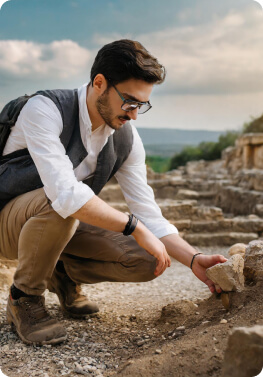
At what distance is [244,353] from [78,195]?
3.65 feet

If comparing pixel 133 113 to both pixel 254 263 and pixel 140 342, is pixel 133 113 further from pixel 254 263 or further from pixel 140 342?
pixel 140 342

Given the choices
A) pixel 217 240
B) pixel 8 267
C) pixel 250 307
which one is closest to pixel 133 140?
pixel 250 307

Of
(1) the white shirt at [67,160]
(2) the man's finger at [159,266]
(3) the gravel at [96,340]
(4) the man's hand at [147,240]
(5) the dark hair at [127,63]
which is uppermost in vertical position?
(5) the dark hair at [127,63]

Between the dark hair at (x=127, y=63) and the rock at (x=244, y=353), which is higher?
the dark hair at (x=127, y=63)

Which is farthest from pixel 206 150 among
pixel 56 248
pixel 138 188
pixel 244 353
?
pixel 244 353

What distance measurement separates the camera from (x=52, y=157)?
2.31 meters

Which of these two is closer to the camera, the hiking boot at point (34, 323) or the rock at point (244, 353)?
the rock at point (244, 353)

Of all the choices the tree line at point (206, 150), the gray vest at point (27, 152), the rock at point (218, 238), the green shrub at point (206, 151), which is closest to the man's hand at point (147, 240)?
the gray vest at point (27, 152)

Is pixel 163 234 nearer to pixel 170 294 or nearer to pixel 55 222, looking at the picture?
pixel 55 222

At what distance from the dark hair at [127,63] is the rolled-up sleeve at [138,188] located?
0.59m

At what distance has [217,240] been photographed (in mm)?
7219

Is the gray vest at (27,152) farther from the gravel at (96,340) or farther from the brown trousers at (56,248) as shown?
Result: the gravel at (96,340)

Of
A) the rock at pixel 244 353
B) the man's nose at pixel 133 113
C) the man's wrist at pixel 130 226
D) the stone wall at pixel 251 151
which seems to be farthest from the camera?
the stone wall at pixel 251 151

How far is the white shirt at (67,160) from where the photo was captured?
7.42 feet
